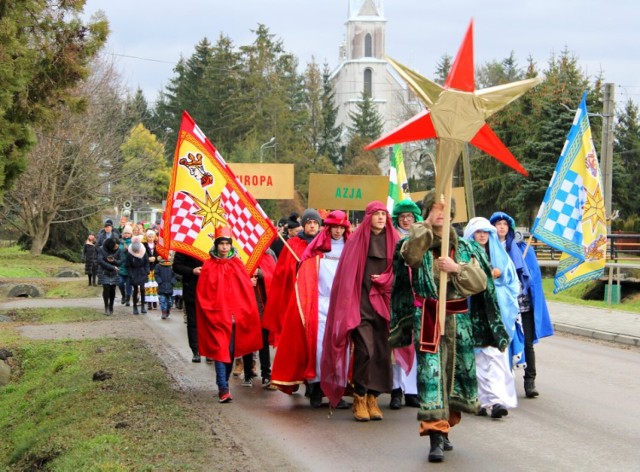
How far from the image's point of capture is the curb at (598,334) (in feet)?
51.2

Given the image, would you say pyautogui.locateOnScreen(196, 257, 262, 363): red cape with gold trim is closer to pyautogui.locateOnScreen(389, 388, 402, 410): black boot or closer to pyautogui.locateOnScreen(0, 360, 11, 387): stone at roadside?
pyautogui.locateOnScreen(389, 388, 402, 410): black boot

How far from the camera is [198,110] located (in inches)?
3600

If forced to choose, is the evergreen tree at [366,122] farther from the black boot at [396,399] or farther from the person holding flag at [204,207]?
the black boot at [396,399]

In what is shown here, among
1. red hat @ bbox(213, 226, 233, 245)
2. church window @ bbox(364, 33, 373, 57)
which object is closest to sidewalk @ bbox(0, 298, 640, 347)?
red hat @ bbox(213, 226, 233, 245)

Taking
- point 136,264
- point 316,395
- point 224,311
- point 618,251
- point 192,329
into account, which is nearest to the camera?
point 316,395

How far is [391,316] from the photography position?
7.75 m

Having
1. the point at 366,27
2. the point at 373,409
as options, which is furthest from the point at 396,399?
the point at 366,27

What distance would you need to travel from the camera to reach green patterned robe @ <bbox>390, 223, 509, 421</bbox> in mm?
7039

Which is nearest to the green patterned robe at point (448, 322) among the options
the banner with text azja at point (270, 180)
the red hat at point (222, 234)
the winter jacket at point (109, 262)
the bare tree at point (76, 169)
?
the red hat at point (222, 234)

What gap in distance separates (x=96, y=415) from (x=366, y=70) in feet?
364

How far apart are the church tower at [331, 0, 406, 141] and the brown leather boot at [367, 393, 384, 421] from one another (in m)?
103

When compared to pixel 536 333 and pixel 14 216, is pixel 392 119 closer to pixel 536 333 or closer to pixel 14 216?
pixel 14 216

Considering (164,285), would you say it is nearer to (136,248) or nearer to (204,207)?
(136,248)

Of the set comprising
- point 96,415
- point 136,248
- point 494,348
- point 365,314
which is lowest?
point 96,415
